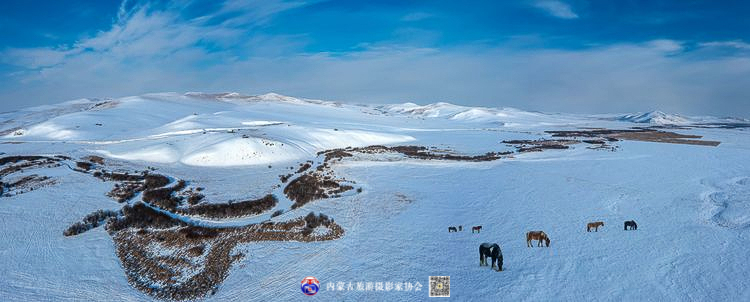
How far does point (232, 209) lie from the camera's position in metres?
24.0

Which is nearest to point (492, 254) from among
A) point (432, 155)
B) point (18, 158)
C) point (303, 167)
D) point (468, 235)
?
point (468, 235)

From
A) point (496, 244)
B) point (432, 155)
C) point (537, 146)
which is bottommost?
point (496, 244)

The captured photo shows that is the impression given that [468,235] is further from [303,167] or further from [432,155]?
[432,155]

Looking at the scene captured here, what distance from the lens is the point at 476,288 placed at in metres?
12.4

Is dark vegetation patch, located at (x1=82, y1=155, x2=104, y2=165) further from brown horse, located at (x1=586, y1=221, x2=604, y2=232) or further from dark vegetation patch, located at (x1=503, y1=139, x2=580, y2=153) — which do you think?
dark vegetation patch, located at (x1=503, y1=139, x2=580, y2=153)

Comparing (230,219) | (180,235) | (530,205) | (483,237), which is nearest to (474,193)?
(530,205)

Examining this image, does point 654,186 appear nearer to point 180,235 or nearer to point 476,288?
point 476,288

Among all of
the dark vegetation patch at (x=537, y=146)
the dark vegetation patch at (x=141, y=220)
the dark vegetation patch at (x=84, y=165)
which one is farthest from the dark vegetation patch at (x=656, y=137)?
the dark vegetation patch at (x=84, y=165)

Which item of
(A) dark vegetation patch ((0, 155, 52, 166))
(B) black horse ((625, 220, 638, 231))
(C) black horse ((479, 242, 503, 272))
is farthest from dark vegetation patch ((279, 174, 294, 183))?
(A) dark vegetation patch ((0, 155, 52, 166))

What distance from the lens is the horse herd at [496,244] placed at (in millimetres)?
13477

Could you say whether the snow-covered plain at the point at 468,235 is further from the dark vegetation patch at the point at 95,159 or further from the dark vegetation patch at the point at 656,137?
the dark vegetation patch at the point at 656,137

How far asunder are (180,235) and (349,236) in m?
9.00

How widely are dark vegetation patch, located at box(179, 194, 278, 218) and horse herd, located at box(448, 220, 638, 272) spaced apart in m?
12.7

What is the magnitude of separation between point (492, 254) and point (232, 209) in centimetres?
1686
